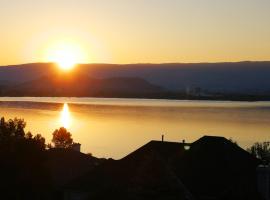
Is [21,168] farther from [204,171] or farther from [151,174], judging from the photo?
[151,174]

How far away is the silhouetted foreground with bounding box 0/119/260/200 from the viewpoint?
63.3ft

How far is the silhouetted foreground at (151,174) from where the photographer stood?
19.3m

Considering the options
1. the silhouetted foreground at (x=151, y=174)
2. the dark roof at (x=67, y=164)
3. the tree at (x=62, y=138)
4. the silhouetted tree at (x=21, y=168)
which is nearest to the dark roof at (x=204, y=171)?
the silhouetted foreground at (x=151, y=174)

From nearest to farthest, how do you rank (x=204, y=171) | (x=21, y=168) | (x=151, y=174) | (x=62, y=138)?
(x=151, y=174) < (x=204, y=171) < (x=21, y=168) < (x=62, y=138)

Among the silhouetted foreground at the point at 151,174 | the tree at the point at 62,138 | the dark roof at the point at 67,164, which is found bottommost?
the silhouetted foreground at the point at 151,174

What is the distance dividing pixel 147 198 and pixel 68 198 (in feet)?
67.3

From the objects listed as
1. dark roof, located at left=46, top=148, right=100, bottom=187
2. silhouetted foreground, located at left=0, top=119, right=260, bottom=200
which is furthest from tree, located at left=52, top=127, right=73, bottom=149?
silhouetted foreground, located at left=0, top=119, right=260, bottom=200

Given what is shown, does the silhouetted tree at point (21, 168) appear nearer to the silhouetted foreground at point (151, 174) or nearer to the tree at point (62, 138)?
the silhouetted foreground at point (151, 174)

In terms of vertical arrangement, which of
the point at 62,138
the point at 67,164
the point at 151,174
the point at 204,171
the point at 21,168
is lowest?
the point at 151,174

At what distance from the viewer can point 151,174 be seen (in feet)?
63.2

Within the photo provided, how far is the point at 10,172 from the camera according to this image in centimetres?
3672

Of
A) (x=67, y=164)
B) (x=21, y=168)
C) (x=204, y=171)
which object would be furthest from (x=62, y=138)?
(x=204, y=171)

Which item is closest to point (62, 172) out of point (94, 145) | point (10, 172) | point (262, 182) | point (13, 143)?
point (13, 143)

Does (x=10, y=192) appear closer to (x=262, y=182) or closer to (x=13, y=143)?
(x=13, y=143)
